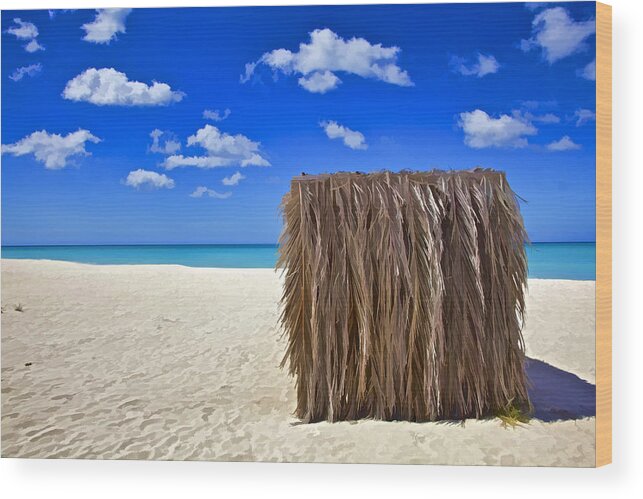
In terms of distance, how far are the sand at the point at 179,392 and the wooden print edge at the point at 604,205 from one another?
66 millimetres

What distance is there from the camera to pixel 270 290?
414cm

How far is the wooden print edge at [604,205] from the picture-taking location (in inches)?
112

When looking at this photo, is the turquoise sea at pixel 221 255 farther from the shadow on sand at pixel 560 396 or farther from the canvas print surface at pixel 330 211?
the shadow on sand at pixel 560 396

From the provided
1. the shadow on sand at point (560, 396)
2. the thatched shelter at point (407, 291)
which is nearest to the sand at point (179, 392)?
the shadow on sand at point (560, 396)

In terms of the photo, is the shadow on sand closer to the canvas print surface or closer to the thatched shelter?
the canvas print surface

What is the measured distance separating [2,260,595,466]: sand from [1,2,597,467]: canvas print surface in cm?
2

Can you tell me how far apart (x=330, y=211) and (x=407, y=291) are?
28.3 inches

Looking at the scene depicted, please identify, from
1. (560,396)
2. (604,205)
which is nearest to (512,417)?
(560,396)

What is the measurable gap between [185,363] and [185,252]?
89 centimetres

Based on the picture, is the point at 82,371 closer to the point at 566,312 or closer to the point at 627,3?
the point at 566,312

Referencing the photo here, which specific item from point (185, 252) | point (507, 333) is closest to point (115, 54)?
point (185, 252)

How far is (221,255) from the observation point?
3.82 metres

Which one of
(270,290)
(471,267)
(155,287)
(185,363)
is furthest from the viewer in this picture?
(270,290)

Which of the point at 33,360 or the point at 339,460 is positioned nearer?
the point at 339,460
